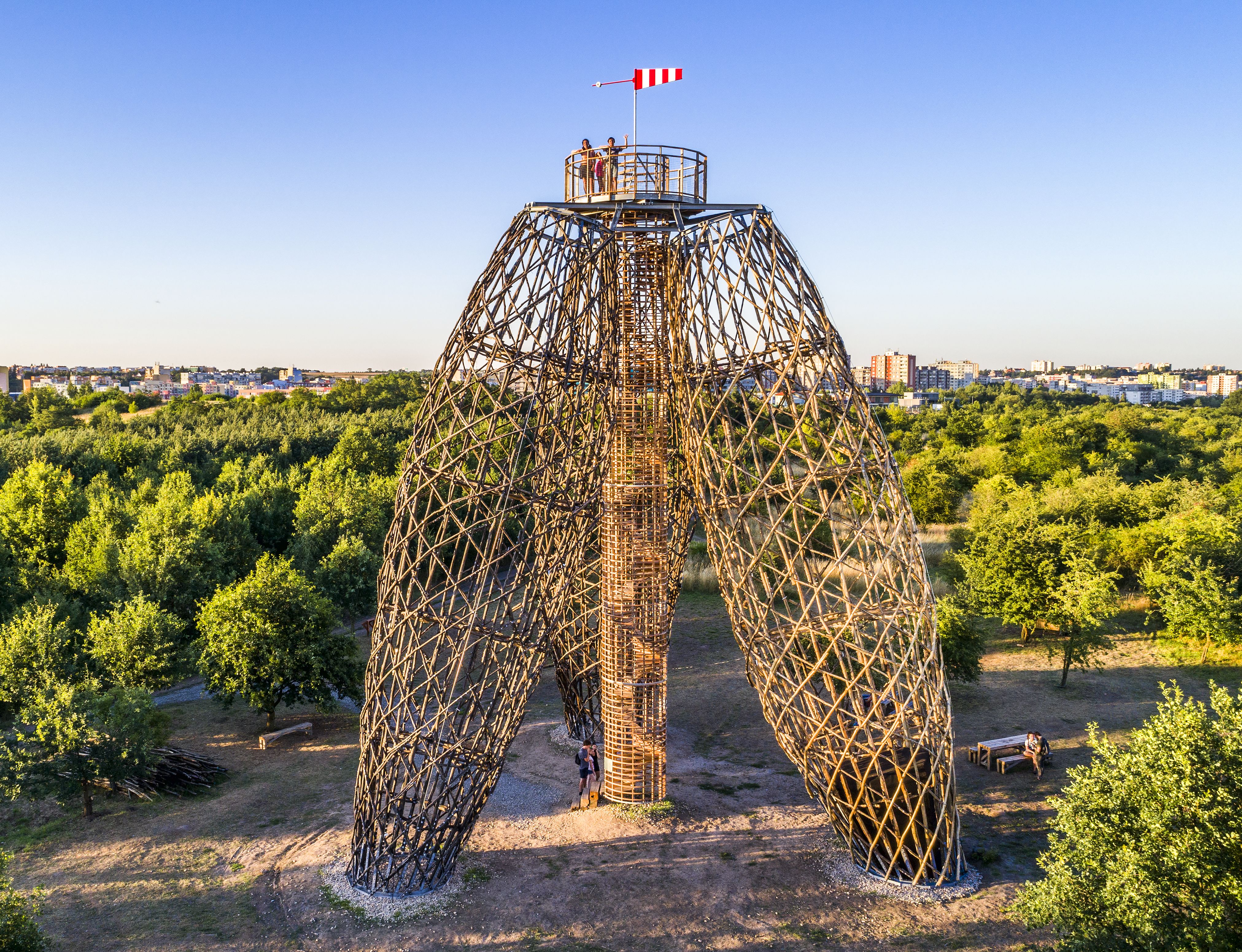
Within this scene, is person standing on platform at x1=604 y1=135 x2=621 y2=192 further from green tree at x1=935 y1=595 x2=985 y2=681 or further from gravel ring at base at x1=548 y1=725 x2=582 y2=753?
green tree at x1=935 y1=595 x2=985 y2=681

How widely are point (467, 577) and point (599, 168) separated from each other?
330 inches

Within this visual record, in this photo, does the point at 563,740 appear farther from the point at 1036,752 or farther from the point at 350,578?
the point at 350,578

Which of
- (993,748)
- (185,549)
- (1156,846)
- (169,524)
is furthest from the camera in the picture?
(169,524)

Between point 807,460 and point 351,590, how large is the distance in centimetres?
2293

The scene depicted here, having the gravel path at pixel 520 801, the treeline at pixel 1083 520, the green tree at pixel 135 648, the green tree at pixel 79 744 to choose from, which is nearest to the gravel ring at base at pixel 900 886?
the gravel path at pixel 520 801

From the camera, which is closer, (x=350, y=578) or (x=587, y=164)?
(x=587, y=164)

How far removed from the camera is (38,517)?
34656 mm

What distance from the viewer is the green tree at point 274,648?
73.0 feet

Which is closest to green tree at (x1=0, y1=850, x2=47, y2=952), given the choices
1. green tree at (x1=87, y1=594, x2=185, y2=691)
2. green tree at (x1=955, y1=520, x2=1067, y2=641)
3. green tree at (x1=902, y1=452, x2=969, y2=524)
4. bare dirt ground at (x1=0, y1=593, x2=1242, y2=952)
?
bare dirt ground at (x1=0, y1=593, x2=1242, y2=952)

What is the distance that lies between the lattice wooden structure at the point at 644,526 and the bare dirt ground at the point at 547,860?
112 cm

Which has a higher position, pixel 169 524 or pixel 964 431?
pixel 964 431

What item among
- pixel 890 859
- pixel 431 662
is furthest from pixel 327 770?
pixel 890 859

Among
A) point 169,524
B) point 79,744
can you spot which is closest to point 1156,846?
point 79,744

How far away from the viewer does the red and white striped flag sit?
48.8 feet
